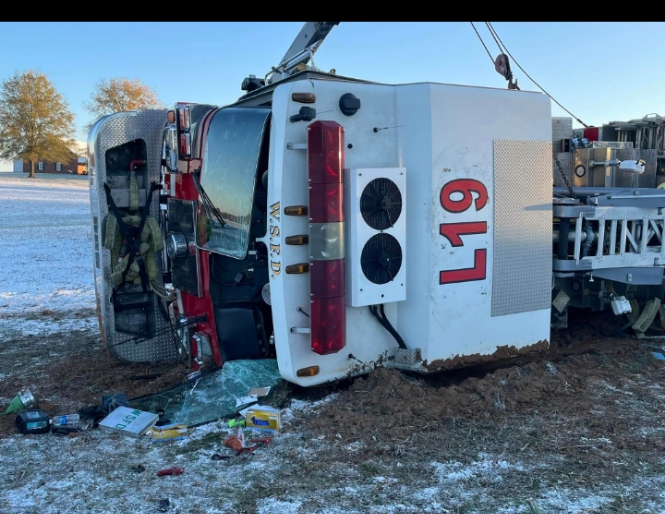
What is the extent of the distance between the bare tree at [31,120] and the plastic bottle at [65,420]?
46592 mm

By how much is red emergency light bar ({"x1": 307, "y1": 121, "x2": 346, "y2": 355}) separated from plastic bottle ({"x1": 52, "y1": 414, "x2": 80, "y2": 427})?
1.66 meters

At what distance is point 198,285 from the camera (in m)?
5.32

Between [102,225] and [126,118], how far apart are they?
1048 millimetres

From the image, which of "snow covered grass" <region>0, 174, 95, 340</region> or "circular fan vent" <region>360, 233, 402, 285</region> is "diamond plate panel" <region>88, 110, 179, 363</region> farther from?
"circular fan vent" <region>360, 233, 402, 285</region>

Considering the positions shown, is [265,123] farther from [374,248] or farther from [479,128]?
[479,128]

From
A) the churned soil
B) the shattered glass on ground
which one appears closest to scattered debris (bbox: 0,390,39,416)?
the shattered glass on ground

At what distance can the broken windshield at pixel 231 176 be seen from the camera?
4691 mm

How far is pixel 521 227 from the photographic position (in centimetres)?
486

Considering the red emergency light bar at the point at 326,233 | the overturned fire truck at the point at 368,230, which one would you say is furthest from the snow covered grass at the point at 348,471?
the overturned fire truck at the point at 368,230

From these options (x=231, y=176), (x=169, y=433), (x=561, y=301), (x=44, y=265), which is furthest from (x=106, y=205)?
(x=44, y=265)

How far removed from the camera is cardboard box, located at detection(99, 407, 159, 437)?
13.4 ft

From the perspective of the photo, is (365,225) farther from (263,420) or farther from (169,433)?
(169,433)

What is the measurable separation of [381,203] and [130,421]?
2186 mm
